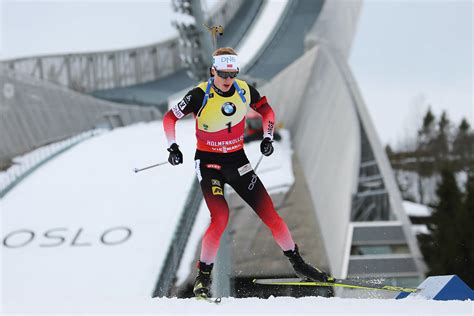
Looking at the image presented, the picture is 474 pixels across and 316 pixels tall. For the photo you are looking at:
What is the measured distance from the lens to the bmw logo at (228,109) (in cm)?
639

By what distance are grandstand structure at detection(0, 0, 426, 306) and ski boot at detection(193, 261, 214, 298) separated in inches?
54.9

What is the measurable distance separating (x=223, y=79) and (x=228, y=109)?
0.29 metres

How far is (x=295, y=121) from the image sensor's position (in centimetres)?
2753

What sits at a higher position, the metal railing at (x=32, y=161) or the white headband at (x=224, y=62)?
the metal railing at (x=32, y=161)

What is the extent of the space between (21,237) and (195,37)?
9124 mm

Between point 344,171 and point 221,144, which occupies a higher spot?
point 344,171

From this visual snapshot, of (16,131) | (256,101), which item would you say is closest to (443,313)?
(256,101)

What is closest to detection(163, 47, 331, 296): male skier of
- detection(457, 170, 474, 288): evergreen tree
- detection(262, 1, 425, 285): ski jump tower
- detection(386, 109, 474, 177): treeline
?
detection(262, 1, 425, 285): ski jump tower

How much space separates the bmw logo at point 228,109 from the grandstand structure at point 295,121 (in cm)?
236

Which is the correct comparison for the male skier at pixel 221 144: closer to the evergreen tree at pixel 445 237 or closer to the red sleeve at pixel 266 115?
the red sleeve at pixel 266 115

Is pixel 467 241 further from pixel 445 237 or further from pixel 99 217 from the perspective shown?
pixel 99 217

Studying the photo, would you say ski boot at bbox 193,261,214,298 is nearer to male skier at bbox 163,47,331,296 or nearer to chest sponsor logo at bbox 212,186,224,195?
male skier at bbox 163,47,331,296

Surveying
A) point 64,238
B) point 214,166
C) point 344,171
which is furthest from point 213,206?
point 344,171

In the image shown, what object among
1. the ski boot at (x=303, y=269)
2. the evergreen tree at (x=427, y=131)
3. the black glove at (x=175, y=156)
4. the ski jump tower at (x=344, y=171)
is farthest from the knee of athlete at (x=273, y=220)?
the evergreen tree at (x=427, y=131)
